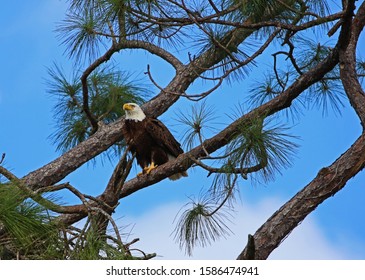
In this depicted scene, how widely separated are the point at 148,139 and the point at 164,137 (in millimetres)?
92

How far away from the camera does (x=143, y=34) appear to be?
13.6 feet

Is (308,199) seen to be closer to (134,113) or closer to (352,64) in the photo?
(352,64)

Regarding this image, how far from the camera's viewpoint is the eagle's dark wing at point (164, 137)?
416cm

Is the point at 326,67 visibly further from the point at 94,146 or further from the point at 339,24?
the point at 94,146

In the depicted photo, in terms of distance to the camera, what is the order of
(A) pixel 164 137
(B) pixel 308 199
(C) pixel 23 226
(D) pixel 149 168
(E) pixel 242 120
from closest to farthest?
(C) pixel 23 226 → (B) pixel 308 199 → (E) pixel 242 120 → (D) pixel 149 168 → (A) pixel 164 137

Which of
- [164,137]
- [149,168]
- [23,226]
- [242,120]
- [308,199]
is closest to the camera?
[23,226]

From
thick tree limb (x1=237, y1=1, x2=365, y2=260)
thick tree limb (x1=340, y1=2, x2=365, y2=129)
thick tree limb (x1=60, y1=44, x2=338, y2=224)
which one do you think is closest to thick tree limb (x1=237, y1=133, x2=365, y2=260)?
thick tree limb (x1=237, y1=1, x2=365, y2=260)

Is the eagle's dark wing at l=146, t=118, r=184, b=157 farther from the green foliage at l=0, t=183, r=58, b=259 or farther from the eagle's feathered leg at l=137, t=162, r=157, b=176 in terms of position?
the green foliage at l=0, t=183, r=58, b=259

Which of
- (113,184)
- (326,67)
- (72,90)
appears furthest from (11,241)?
(72,90)

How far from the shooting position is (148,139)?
13.8 ft

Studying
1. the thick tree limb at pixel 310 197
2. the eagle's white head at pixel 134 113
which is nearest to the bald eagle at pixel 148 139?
the eagle's white head at pixel 134 113

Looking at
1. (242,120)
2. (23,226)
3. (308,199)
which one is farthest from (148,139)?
(23,226)

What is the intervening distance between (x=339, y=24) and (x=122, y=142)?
5.57ft

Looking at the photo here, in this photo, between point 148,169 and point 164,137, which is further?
point 164,137
